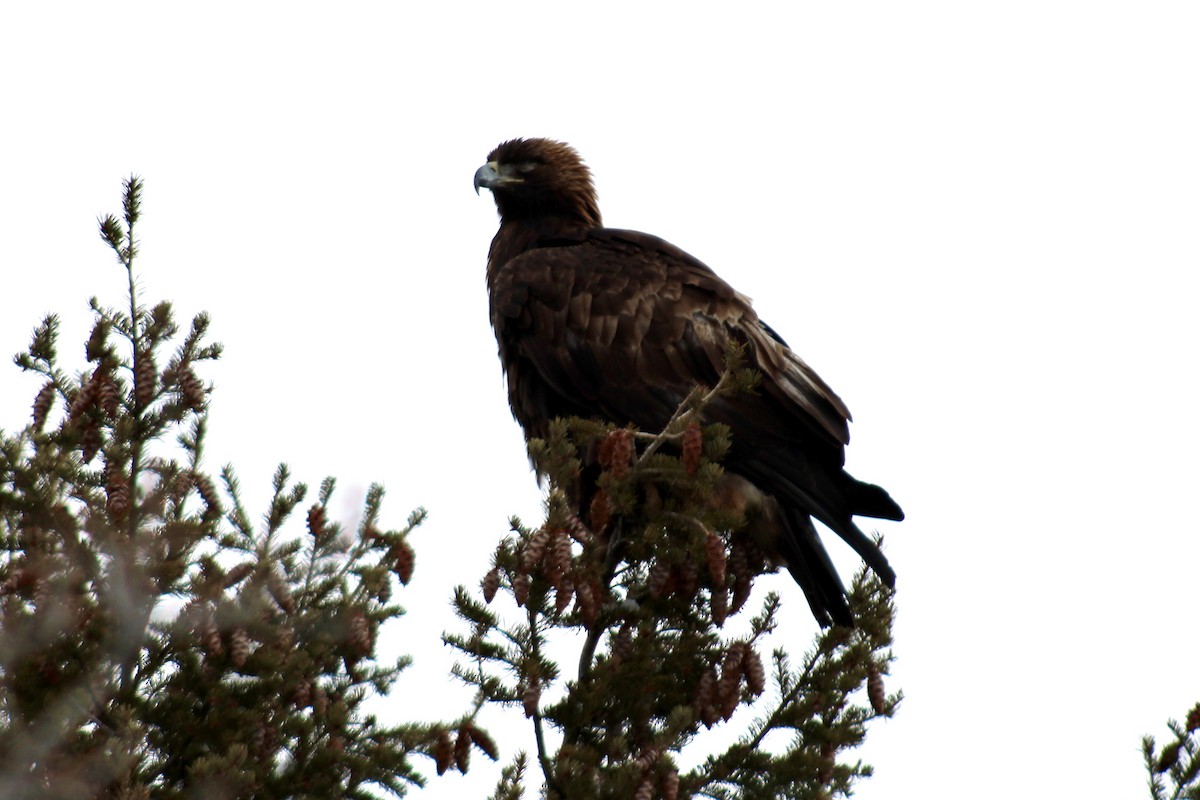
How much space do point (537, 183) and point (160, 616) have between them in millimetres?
4259

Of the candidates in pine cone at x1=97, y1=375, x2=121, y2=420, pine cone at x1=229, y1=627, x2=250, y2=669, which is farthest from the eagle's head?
pine cone at x1=229, y1=627, x2=250, y2=669

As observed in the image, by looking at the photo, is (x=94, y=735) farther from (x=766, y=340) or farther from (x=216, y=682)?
(x=766, y=340)

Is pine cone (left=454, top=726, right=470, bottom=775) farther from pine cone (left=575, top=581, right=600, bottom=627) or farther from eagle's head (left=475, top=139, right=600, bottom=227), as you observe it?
eagle's head (left=475, top=139, right=600, bottom=227)

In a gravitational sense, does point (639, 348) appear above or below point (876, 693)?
above

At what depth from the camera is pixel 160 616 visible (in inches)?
154

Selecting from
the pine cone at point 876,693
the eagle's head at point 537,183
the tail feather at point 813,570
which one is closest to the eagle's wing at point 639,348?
the tail feather at point 813,570

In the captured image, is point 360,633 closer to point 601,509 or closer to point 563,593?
point 563,593

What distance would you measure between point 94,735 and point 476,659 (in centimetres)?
105

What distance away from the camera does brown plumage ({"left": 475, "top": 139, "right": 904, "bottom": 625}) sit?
5.77m

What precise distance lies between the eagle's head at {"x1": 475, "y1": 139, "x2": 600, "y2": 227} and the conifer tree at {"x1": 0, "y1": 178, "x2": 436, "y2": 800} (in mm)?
3285

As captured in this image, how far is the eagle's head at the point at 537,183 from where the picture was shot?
7.72 m

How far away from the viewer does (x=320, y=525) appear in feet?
14.6

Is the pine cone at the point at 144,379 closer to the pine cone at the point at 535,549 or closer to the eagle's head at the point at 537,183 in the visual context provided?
the pine cone at the point at 535,549

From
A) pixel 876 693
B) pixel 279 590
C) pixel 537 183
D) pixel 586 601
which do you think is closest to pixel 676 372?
pixel 537 183
